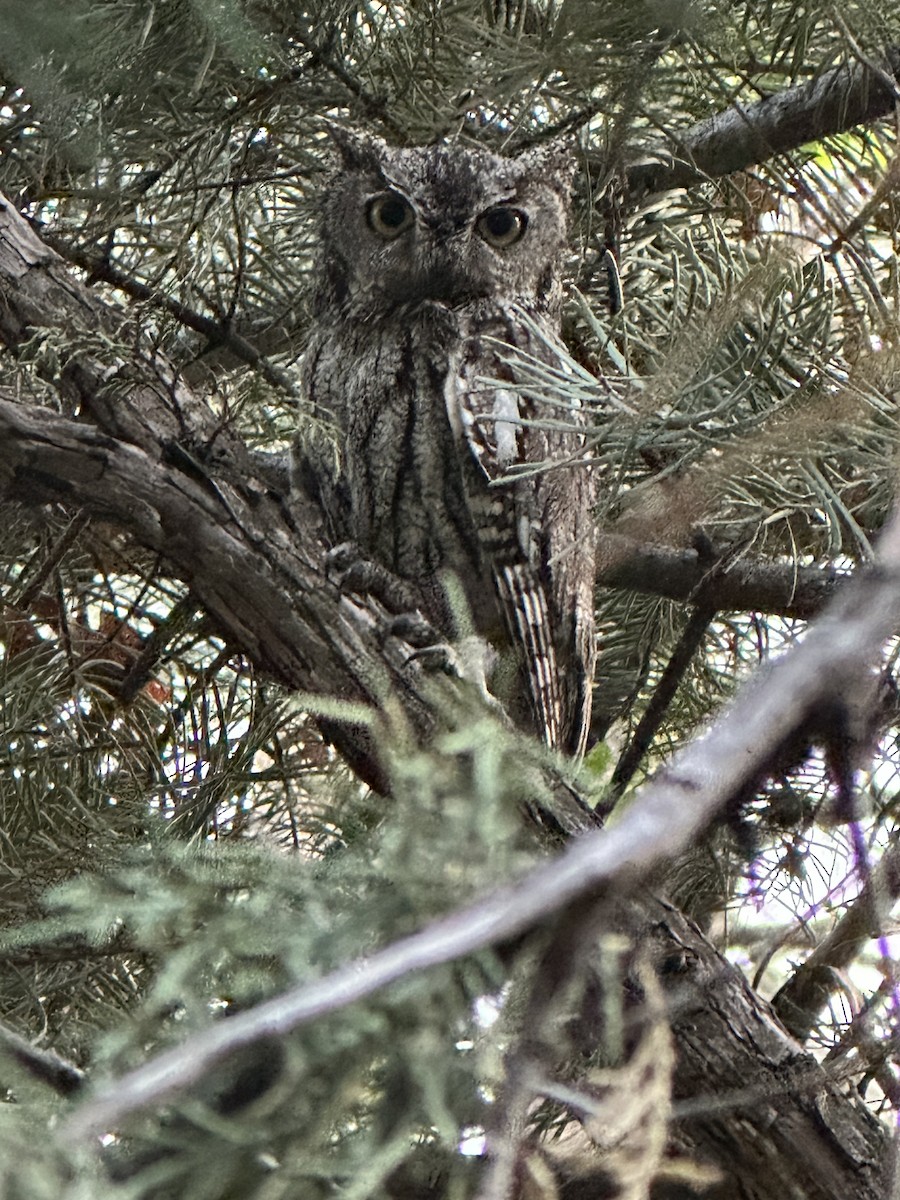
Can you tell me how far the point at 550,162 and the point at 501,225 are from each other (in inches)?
5.0

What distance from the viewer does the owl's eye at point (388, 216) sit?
1.96m

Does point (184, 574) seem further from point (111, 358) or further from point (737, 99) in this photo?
point (737, 99)

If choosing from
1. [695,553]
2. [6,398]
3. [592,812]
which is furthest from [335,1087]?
[695,553]

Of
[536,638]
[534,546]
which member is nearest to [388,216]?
[534,546]

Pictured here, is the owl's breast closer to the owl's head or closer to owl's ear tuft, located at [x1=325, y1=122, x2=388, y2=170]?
the owl's head

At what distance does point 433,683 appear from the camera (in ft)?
4.38

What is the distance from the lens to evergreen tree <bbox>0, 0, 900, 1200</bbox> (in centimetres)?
105

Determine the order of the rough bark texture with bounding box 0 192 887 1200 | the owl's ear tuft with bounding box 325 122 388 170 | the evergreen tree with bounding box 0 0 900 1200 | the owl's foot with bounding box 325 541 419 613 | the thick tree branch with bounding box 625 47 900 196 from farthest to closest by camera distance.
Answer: the owl's ear tuft with bounding box 325 122 388 170 → the owl's foot with bounding box 325 541 419 613 → the thick tree branch with bounding box 625 47 900 196 → the rough bark texture with bounding box 0 192 887 1200 → the evergreen tree with bounding box 0 0 900 1200

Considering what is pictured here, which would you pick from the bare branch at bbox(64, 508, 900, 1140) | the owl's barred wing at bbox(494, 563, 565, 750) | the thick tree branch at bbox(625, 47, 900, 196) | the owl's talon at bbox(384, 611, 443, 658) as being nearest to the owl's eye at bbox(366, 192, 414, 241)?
the thick tree branch at bbox(625, 47, 900, 196)

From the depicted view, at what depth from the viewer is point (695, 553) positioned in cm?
186

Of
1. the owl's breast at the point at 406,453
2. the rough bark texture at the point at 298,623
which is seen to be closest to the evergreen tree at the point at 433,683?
the rough bark texture at the point at 298,623

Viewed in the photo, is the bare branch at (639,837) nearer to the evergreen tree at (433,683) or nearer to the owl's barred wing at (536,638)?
the evergreen tree at (433,683)

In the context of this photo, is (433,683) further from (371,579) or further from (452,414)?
(452,414)

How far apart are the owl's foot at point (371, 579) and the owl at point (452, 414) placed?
45 millimetres
